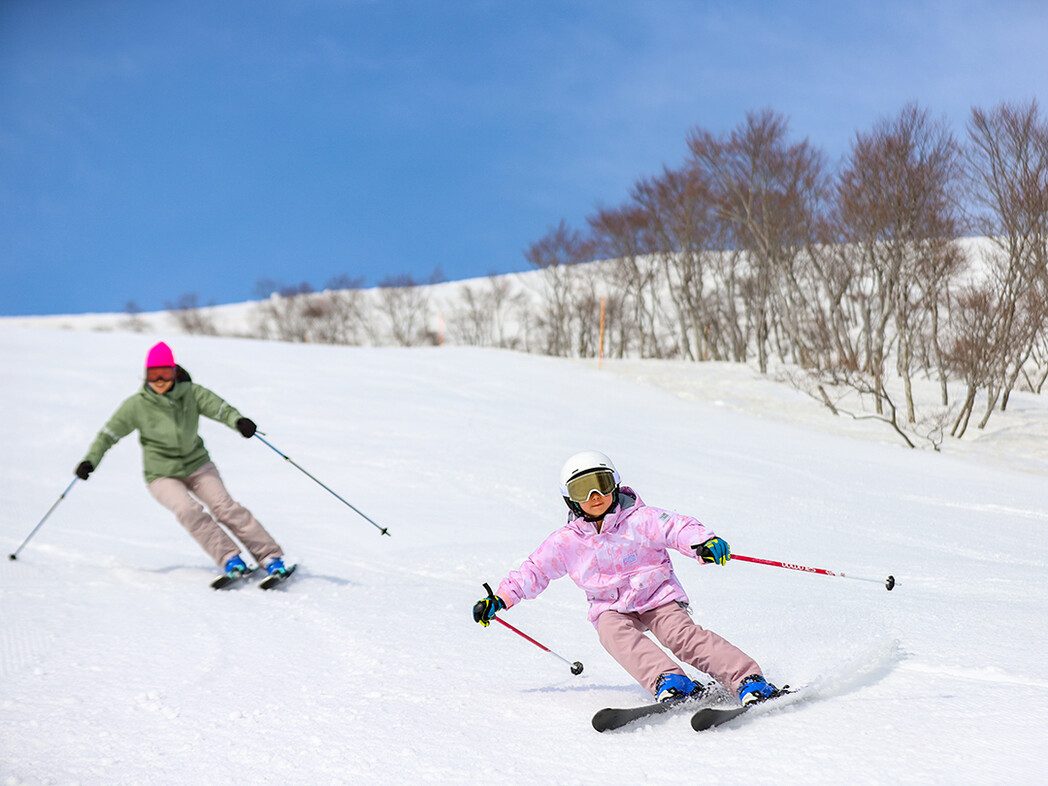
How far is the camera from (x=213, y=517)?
16.5 feet

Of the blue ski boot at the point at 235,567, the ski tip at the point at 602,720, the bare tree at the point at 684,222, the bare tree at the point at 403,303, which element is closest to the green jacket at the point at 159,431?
the blue ski boot at the point at 235,567

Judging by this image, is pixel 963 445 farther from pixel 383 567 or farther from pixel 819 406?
pixel 383 567

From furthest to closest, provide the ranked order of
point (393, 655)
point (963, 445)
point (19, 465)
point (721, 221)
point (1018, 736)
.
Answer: point (721, 221)
point (963, 445)
point (19, 465)
point (393, 655)
point (1018, 736)

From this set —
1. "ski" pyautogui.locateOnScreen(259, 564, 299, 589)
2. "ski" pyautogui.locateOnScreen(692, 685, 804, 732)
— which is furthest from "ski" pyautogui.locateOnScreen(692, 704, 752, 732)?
"ski" pyautogui.locateOnScreen(259, 564, 299, 589)

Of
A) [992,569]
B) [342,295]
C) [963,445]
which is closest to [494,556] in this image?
[992,569]

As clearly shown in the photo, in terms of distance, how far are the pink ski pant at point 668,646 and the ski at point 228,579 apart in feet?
9.00

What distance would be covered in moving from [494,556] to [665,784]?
3664 millimetres

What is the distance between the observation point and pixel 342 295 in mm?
57688

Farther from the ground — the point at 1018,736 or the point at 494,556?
the point at 1018,736

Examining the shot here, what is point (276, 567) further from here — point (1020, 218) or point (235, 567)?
point (1020, 218)

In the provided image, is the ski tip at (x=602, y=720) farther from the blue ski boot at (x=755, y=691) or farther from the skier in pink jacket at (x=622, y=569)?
the blue ski boot at (x=755, y=691)

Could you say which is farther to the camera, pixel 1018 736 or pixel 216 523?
pixel 216 523

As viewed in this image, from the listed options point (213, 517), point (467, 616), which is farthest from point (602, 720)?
point (213, 517)

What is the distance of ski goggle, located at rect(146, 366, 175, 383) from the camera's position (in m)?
4.97
